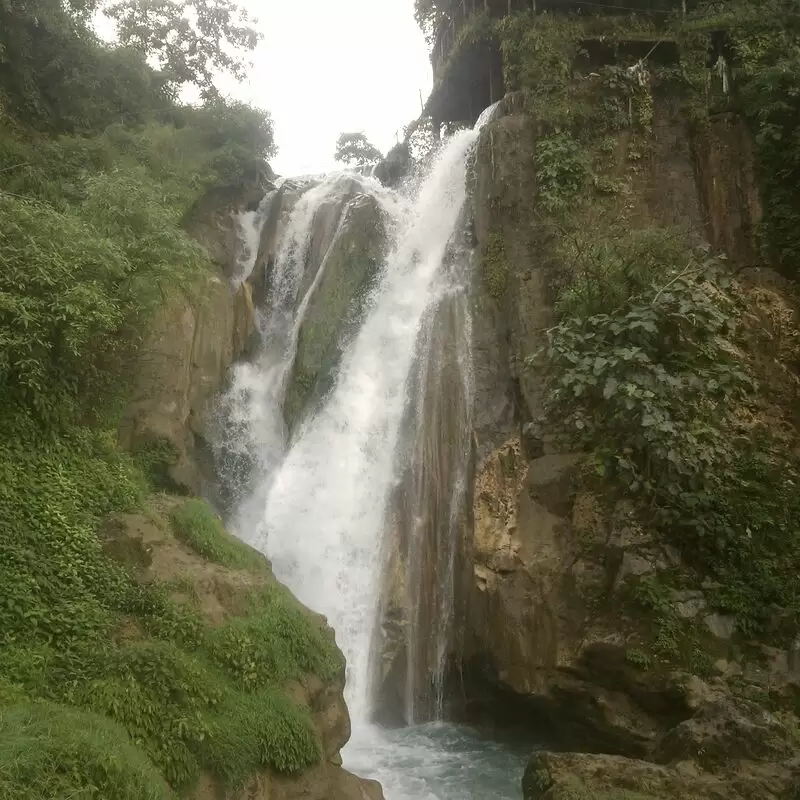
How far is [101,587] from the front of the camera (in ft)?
21.6

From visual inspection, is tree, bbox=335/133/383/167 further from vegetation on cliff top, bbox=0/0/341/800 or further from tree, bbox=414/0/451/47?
vegetation on cliff top, bbox=0/0/341/800

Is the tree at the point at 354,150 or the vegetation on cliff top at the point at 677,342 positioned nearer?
the vegetation on cliff top at the point at 677,342

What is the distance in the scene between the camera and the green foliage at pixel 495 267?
12227 millimetres

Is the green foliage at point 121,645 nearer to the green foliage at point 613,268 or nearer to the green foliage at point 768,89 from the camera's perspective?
the green foliage at point 613,268

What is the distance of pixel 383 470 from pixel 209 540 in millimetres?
4267

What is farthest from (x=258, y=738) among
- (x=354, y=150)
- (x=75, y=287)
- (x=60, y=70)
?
(x=354, y=150)

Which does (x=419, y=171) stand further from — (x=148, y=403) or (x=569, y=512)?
(x=569, y=512)

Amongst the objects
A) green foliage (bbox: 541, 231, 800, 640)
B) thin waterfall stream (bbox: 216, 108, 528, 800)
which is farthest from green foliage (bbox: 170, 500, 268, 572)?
green foliage (bbox: 541, 231, 800, 640)

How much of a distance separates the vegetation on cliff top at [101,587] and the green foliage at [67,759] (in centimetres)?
1

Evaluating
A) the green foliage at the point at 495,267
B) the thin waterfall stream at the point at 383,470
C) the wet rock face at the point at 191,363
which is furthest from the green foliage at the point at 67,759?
the green foliage at the point at 495,267

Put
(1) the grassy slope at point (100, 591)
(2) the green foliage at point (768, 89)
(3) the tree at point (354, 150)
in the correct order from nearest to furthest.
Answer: (1) the grassy slope at point (100, 591)
(2) the green foliage at point (768, 89)
(3) the tree at point (354, 150)

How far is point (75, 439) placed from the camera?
7.92 m

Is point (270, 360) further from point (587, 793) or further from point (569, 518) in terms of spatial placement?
point (587, 793)

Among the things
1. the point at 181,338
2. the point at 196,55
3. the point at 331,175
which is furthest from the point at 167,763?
the point at 196,55
